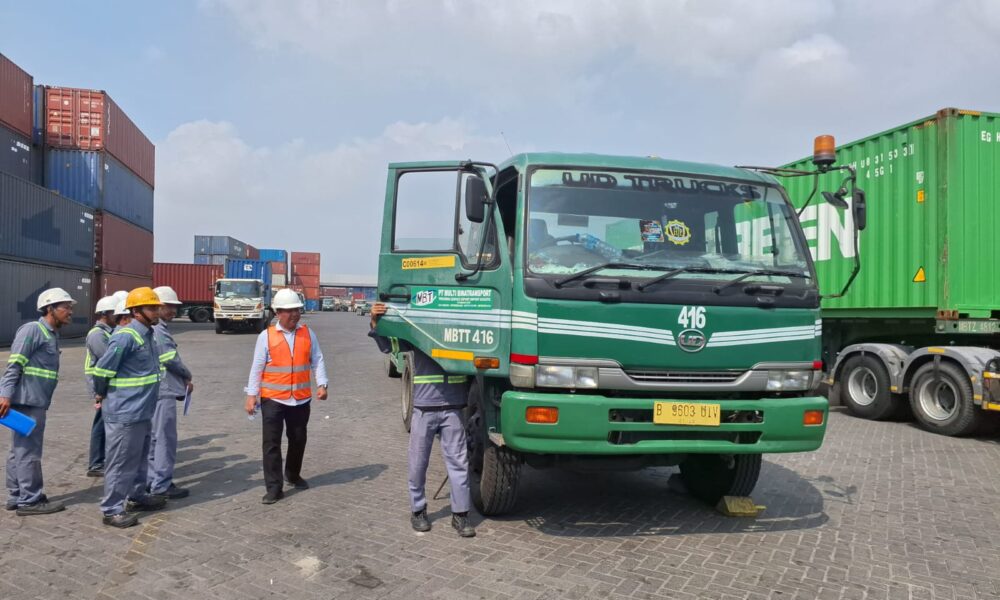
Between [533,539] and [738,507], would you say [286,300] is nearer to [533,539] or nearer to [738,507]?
[533,539]

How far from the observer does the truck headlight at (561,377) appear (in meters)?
4.05

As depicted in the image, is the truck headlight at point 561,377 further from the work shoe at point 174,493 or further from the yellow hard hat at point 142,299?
the work shoe at point 174,493

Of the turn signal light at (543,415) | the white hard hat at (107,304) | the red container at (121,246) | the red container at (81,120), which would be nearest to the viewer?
Answer: the turn signal light at (543,415)

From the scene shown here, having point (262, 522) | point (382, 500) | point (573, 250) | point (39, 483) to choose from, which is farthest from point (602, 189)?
point (39, 483)

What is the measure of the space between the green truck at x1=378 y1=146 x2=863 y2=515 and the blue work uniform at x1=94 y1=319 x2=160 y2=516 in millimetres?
1819

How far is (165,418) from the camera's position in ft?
17.7

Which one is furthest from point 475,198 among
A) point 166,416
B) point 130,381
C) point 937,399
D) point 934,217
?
point 937,399

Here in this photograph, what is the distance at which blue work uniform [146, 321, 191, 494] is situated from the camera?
207 inches

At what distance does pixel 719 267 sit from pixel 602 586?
214 cm

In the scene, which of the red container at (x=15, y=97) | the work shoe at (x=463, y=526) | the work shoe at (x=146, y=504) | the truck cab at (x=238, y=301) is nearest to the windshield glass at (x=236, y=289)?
the truck cab at (x=238, y=301)

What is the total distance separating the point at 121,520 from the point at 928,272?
30.1 feet

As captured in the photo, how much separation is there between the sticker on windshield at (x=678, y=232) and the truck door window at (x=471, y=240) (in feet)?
3.92

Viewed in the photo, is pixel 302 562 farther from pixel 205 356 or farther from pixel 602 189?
pixel 205 356

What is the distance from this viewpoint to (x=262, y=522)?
186 inches
